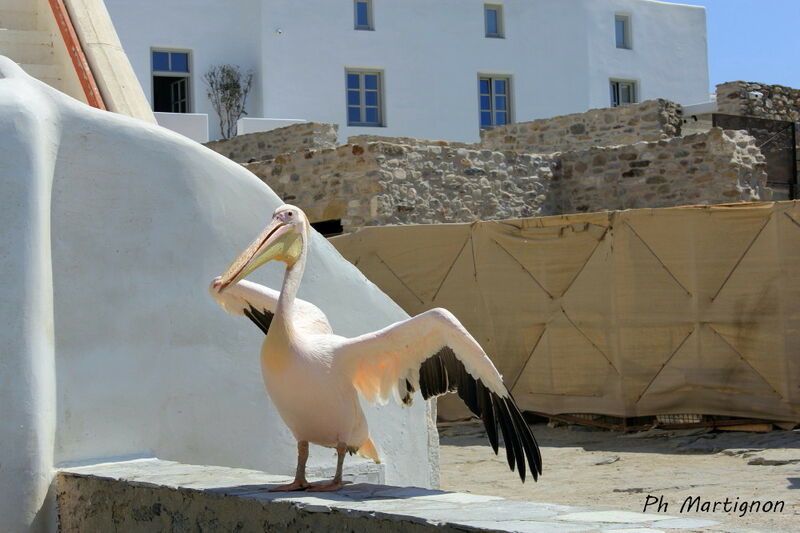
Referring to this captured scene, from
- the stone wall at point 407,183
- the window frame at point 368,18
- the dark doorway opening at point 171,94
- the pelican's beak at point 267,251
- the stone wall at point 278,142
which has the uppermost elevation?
the window frame at point 368,18

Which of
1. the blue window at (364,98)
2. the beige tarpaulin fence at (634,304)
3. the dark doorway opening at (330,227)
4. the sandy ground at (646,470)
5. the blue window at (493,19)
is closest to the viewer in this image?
the sandy ground at (646,470)

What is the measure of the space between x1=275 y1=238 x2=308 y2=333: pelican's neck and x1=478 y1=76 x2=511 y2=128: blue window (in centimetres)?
2313

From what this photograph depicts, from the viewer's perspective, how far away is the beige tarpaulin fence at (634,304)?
993cm

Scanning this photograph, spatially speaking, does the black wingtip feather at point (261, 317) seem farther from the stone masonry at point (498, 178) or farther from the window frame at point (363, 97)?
the window frame at point (363, 97)

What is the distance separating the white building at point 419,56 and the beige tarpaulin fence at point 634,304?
13.3 meters

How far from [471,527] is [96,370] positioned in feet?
9.26

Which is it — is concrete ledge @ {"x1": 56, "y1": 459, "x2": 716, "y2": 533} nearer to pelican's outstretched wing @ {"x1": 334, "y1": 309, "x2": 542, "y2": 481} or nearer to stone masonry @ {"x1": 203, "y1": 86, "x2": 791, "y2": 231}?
pelican's outstretched wing @ {"x1": 334, "y1": 309, "x2": 542, "y2": 481}

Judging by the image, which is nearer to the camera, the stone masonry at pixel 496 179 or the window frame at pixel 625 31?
the stone masonry at pixel 496 179

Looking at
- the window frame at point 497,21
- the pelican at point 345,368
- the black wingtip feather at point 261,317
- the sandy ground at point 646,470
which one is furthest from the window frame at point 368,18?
the pelican at point 345,368

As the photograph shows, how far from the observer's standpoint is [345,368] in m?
4.50

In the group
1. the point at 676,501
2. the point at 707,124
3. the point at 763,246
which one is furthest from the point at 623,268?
the point at 707,124

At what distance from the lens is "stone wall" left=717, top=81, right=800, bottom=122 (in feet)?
66.0

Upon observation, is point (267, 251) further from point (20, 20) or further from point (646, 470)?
point (646, 470)

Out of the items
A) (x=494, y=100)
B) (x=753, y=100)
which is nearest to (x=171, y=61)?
(x=494, y=100)
